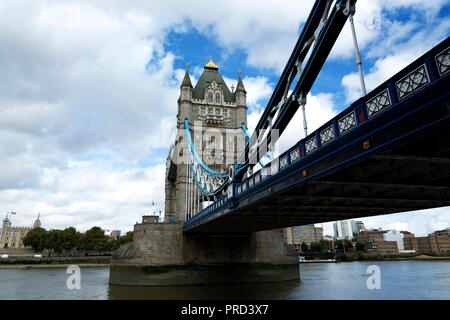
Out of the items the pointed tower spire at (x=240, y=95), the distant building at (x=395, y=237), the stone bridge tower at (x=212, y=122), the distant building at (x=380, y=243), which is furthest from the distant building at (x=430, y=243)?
the stone bridge tower at (x=212, y=122)

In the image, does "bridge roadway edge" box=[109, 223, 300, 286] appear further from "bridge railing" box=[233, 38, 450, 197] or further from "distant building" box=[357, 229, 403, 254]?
"distant building" box=[357, 229, 403, 254]

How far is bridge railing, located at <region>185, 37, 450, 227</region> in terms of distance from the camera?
183 inches

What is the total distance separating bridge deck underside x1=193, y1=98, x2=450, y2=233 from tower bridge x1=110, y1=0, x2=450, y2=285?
0.10ft

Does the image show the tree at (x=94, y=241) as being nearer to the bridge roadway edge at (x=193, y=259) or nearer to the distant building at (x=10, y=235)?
the bridge roadway edge at (x=193, y=259)

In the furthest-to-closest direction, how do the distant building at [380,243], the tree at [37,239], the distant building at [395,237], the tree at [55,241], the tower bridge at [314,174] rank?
the distant building at [395,237] < the distant building at [380,243] < the tree at [37,239] < the tree at [55,241] < the tower bridge at [314,174]

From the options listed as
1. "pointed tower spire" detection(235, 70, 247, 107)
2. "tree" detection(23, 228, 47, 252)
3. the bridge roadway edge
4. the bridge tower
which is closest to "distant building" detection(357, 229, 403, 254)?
"pointed tower spire" detection(235, 70, 247, 107)

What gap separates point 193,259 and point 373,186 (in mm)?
20380

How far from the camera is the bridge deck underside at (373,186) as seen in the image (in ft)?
21.3

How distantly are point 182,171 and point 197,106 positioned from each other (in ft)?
34.4

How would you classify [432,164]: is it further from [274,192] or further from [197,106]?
[197,106]

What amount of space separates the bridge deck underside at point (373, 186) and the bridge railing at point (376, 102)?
16.7 inches

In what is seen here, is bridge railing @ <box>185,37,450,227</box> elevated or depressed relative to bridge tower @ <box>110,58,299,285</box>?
elevated

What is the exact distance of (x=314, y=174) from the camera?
28.3ft

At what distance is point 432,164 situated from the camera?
7.33m
